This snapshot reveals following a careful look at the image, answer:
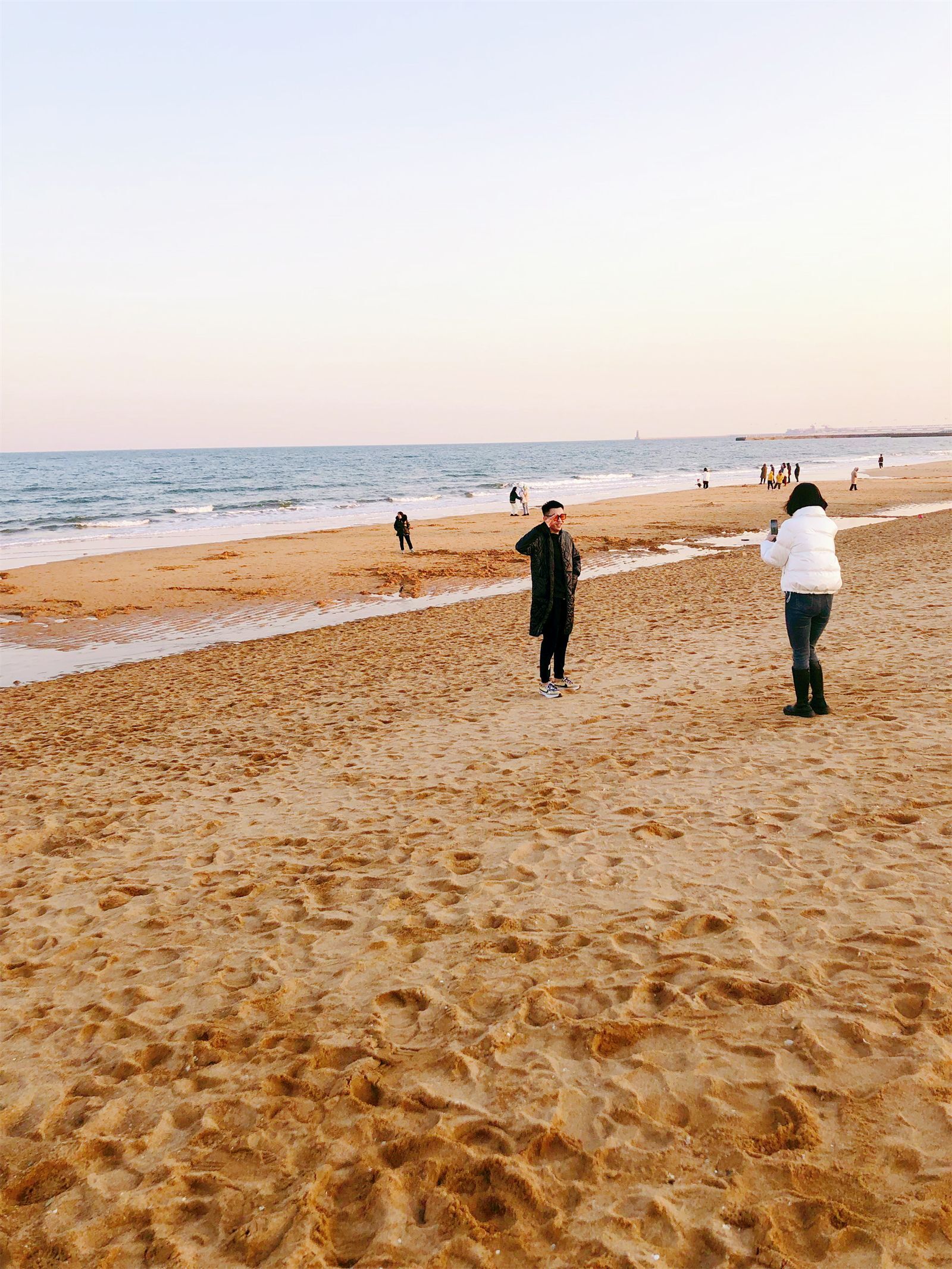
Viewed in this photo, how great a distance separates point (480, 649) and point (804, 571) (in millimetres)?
5696

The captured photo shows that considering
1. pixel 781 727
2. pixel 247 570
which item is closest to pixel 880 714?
pixel 781 727

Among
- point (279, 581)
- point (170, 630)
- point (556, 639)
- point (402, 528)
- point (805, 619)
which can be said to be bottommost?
point (170, 630)

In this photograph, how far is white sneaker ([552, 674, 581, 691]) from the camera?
28.6 feet

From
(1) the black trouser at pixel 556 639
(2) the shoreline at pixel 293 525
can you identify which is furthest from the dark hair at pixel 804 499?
(2) the shoreline at pixel 293 525

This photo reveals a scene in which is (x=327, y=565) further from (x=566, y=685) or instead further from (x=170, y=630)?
(x=566, y=685)

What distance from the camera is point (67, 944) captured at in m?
4.35

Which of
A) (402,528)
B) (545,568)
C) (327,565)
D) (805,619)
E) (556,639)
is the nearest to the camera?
(805,619)

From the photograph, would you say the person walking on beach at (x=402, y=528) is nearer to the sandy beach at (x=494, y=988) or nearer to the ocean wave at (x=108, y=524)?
the sandy beach at (x=494, y=988)

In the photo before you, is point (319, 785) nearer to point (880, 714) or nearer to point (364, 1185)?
point (364, 1185)

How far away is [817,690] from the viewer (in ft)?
22.7

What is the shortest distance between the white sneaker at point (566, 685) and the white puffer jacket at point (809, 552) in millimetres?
2751

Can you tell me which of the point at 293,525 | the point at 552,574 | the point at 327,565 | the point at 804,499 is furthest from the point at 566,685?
the point at 293,525

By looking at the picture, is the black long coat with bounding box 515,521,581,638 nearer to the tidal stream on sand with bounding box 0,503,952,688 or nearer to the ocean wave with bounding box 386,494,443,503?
the tidal stream on sand with bounding box 0,503,952,688

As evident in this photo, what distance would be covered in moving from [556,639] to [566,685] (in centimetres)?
56
